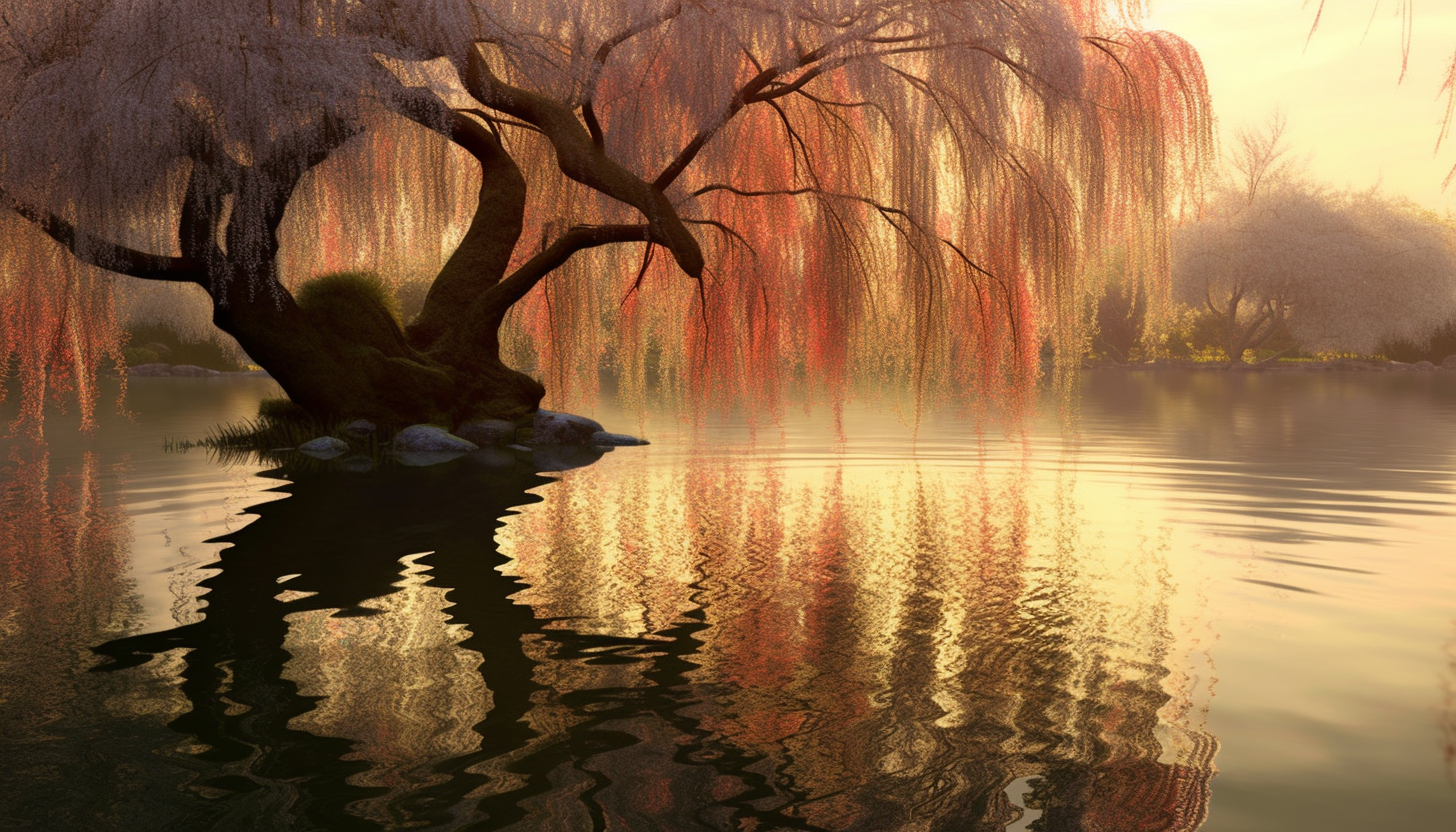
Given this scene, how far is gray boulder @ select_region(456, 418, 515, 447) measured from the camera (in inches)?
530

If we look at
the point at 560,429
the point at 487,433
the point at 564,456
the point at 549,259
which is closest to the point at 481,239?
the point at 549,259

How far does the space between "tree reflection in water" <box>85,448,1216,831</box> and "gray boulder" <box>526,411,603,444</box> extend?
682 centimetres

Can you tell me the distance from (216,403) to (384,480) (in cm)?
1467

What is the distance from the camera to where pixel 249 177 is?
9.58 metres

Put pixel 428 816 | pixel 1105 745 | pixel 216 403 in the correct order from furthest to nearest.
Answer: pixel 216 403
pixel 1105 745
pixel 428 816

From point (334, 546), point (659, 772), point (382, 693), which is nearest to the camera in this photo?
point (659, 772)

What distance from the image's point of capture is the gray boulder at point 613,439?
14.0m

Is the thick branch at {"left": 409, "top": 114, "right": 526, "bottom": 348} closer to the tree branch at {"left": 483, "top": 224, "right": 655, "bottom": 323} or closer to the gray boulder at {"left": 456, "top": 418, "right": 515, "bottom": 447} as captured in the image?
the tree branch at {"left": 483, "top": 224, "right": 655, "bottom": 323}

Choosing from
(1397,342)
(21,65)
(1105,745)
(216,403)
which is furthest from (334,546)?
(1397,342)

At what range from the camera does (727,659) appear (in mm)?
4215

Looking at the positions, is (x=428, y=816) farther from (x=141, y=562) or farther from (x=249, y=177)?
(x=249, y=177)

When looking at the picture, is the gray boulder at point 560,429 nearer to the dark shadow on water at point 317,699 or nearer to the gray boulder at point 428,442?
the gray boulder at point 428,442

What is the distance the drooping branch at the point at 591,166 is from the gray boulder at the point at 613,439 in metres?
2.88

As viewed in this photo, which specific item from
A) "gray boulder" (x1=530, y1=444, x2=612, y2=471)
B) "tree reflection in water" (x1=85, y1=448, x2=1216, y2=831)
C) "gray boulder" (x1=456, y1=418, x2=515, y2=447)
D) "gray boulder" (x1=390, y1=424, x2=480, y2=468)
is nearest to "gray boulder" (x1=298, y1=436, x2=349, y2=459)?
"gray boulder" (x1=390, y1=424, x2=480, y2=468)
